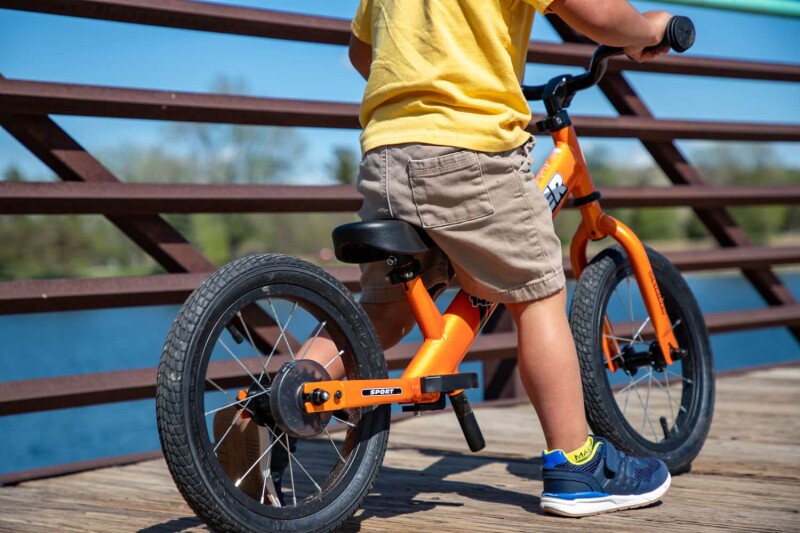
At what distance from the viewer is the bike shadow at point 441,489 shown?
179 centimetres

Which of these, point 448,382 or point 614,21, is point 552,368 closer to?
point 448,382

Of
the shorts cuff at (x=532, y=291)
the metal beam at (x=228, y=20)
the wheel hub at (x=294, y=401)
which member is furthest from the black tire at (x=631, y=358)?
the metal beam at (x=228, y=20)

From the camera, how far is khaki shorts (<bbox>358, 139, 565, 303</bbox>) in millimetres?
1611

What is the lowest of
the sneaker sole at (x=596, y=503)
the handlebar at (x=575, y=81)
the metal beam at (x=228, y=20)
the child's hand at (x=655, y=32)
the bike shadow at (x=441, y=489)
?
the sneaker sole at (x=596, y=503)

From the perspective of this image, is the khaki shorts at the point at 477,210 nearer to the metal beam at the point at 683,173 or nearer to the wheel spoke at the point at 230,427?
the wheel spoke at the point at 230,427

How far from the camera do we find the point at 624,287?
2.20m

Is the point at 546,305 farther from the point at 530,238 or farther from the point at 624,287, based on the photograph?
the point at 624,287

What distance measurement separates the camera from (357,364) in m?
1.62

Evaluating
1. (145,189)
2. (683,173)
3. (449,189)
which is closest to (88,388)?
(145,189)

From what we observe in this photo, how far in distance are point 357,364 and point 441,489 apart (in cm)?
48

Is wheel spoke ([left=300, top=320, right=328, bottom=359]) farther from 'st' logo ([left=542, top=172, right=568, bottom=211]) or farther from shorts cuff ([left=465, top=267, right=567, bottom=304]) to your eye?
'st' logo ([left=542, top=172, right=568, bottom=211])

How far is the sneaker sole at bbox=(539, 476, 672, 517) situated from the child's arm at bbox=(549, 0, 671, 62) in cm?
82

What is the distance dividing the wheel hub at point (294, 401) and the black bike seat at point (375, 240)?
8.1 inches

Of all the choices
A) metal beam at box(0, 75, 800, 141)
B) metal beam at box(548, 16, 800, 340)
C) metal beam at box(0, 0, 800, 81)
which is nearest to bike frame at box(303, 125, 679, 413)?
metal beam at box(0, 75, 800, 141)
